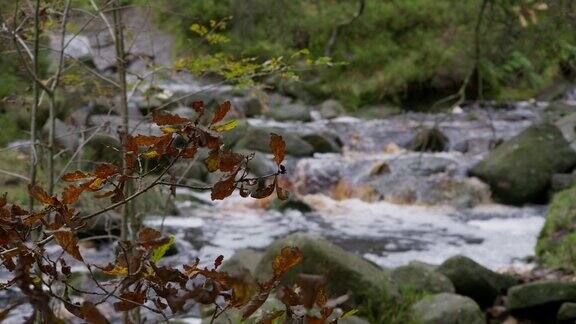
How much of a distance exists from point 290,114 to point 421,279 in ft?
28.7

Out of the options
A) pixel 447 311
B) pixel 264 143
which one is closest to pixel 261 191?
pixel 447 311

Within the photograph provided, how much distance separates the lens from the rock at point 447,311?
14.3 ft

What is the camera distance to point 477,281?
5.11m

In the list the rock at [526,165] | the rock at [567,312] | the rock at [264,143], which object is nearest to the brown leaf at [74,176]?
the rock at [567,312]

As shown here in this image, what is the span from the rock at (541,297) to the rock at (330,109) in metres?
9.95

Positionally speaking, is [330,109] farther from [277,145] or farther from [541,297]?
[277,145]

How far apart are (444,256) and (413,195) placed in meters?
2.54

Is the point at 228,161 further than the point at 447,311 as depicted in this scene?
No

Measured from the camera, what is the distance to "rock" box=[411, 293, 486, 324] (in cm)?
436

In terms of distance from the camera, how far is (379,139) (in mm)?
12203

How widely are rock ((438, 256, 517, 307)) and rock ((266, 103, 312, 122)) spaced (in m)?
8.50

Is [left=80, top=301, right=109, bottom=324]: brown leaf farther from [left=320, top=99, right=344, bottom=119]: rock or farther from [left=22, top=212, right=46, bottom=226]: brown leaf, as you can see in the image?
[left=320, top=99, right=344, bottom=119]: rock

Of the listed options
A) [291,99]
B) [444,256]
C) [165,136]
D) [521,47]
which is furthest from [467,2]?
[165,136]

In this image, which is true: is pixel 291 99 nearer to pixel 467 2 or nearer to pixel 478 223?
pixel 467 2
